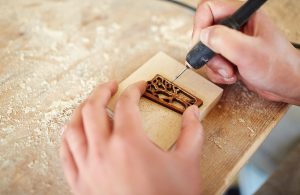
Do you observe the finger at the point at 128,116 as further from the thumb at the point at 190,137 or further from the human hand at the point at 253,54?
the human hand at the point at 253,54

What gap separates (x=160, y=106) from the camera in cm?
68

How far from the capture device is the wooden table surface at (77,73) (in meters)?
0.64

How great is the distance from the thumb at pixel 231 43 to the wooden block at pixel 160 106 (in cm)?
12

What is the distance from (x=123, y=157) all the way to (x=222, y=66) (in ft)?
1.12

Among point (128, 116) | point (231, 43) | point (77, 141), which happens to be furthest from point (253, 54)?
point (77, 141)

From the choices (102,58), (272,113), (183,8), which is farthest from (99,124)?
(183,8)

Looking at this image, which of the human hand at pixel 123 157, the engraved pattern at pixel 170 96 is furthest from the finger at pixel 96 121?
the engraved pattern at pixel 170 96

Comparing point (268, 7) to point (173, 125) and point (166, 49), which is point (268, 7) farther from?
point (173, 125)

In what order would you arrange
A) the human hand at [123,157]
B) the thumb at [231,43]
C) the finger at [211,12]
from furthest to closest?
the finger at [211,12] < the thumb at [231,43] < the human hand at [123,157]

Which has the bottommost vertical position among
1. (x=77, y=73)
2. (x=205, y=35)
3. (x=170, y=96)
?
(x=77, y=73)

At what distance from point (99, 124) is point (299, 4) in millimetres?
853

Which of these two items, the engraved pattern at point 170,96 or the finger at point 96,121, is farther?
the engraved pattern at point 170,96

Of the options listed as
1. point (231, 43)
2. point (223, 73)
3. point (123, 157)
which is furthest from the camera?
point (223, 73)

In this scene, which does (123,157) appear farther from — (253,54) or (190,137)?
(253,54)
